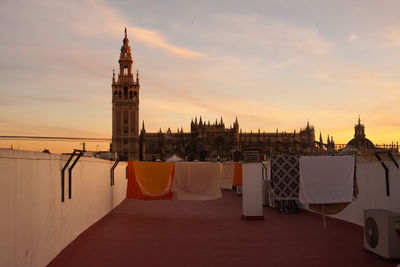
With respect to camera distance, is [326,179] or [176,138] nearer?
[326,179]

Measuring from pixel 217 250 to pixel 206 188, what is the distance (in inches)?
232

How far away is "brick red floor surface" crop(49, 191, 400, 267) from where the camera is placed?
7.84 meters

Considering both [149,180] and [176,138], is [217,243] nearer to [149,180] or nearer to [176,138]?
[149,180]

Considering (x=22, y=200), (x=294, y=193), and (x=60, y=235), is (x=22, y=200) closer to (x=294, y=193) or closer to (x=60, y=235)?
(x=60, y=235)

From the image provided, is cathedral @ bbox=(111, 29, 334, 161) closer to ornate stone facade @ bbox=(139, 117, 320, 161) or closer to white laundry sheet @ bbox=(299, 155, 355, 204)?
ornate stone facade @ bbox=(139, 117, 320, 161)

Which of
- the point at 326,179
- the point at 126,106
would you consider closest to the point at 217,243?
the point at 326,179

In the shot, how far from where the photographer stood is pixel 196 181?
14703 millimetres

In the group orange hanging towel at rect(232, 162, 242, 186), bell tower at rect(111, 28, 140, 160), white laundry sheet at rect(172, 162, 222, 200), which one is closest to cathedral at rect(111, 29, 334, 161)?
bell tower at rect(111, 28, 140, 160)

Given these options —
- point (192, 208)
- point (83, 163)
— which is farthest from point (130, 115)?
point (83, 163)

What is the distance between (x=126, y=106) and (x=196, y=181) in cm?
9798

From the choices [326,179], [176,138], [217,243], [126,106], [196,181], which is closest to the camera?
[217,243]

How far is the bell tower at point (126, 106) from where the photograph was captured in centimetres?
10762

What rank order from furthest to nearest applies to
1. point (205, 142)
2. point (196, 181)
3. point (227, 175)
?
point (205, 142) → point (227, 175) → point (196, 181)

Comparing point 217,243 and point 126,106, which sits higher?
point 126,106
